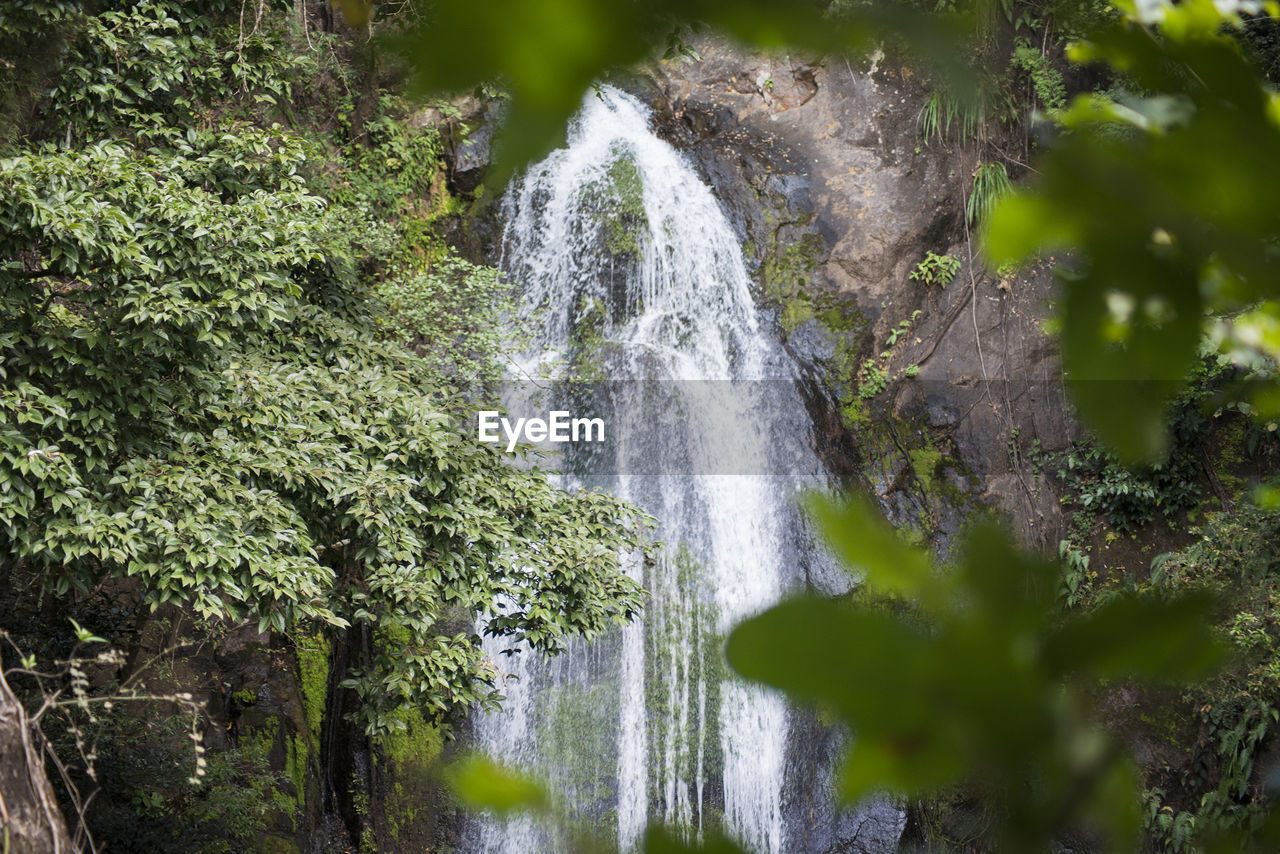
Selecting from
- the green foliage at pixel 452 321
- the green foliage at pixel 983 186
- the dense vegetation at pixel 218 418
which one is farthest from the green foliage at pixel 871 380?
the dense vegetation at pixel 218 418

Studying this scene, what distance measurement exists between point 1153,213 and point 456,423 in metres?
4.67

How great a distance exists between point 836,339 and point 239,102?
5243 mm

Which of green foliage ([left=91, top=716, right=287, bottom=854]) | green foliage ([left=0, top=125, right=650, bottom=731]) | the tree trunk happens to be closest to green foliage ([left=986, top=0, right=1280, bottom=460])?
the tree trunk

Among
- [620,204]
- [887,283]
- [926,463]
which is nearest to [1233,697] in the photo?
[926,463]

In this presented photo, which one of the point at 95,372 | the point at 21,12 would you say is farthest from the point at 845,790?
the point at 21,12

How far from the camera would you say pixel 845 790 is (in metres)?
0.34

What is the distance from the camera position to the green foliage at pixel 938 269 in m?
8.30

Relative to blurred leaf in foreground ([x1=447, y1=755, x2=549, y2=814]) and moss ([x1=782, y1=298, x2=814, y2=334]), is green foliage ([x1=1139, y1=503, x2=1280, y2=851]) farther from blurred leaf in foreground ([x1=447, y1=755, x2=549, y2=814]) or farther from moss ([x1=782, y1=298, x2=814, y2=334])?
blurred leaf in foreground ([x1=447, y1=755, x2=549, y2=814])

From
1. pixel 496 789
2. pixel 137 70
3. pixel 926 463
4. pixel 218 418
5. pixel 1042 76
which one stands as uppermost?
pixel 1042 76

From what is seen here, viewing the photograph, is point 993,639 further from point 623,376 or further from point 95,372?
point 623,376

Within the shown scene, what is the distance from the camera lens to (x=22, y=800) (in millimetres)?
2393

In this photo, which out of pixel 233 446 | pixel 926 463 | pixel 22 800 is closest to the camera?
pixel 22 800

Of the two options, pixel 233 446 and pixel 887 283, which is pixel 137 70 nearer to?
pixel 233 446

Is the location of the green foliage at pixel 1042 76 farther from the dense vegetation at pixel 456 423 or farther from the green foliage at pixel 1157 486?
the green foliage at pixel 1157 486
